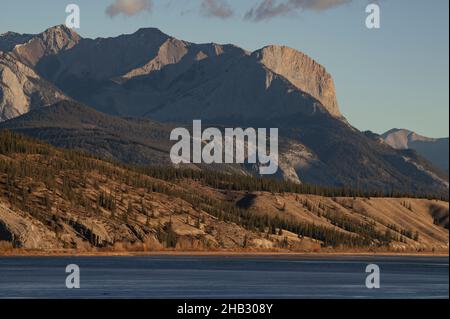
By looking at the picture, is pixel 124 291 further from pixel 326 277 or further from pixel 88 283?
pixel 326 277

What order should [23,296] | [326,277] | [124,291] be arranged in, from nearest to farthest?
[23,296] < [124,291] < [326,277]

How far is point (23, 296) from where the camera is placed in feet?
421

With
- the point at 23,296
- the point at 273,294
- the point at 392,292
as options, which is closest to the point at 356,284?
the point at 392,292

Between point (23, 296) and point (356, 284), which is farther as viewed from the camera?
point (356, 284)

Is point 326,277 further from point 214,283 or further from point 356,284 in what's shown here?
point 214,283

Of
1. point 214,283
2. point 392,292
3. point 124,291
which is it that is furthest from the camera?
point 214,283
